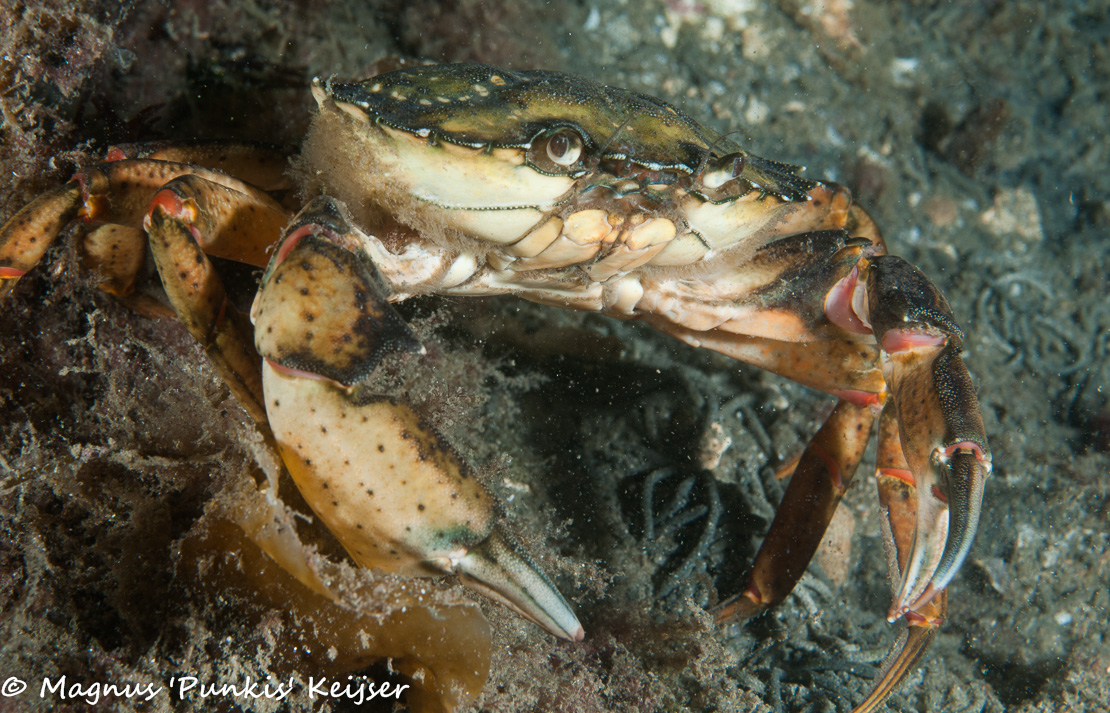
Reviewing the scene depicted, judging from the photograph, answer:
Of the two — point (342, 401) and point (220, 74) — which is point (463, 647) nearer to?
point (342, 401)

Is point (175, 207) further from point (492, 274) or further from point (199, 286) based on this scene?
point (492, 274)

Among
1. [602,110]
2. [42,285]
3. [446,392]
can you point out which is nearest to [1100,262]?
[602,110]

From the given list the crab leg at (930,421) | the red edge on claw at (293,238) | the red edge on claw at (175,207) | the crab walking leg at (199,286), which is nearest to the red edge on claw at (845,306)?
the crab leg at (930,421)

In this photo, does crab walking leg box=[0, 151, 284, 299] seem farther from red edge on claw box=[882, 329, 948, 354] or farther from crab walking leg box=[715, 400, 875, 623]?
crab walking leg box=[715, 400, 875, 623]

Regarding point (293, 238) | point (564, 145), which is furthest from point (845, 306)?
point (293, 238)

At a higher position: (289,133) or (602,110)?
(602,110)

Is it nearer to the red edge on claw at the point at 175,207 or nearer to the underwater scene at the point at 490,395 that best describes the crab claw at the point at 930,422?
the underwater scene at the point at 490,395
